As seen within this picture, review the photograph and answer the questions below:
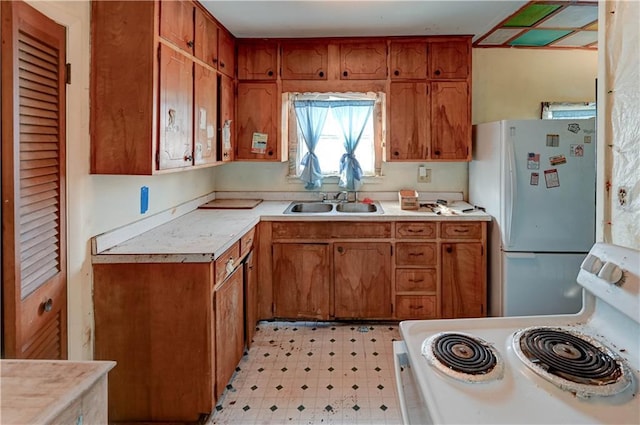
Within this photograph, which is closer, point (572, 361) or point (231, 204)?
point (572, 361)

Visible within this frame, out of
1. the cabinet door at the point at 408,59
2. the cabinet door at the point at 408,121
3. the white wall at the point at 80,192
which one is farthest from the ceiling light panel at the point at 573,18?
the white wall at the point at 80,192

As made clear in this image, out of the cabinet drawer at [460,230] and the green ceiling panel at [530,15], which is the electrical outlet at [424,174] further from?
the green ceiling panel at [530,15]

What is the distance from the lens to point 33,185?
4.99ft

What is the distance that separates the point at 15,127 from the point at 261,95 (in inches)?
85.6

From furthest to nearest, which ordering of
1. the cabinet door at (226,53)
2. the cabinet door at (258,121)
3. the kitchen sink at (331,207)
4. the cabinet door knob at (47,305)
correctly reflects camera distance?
the kitchen sink at (331,207)
the cabinet door at (258,121)
the cabinet door at (226,53)
the cabinet door knob at (47,305)

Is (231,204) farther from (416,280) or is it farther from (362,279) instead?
(416,280)

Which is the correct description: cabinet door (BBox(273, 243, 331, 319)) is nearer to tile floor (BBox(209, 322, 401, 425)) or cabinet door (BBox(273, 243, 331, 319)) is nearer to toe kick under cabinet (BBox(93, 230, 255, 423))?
tile floor (BBox(209, 322, 401, 425))

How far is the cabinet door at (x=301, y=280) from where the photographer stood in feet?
10.2

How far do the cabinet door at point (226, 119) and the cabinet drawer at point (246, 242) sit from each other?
0.65 metres

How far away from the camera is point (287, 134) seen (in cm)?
368

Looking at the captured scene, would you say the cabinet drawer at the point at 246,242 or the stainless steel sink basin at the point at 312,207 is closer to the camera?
the cabinet drawer at the point at 246,242

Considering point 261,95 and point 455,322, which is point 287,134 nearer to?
point 261,95

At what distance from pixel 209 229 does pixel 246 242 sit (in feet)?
0.94

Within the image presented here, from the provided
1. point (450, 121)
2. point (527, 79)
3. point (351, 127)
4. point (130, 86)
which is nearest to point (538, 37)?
point (527, 79)
